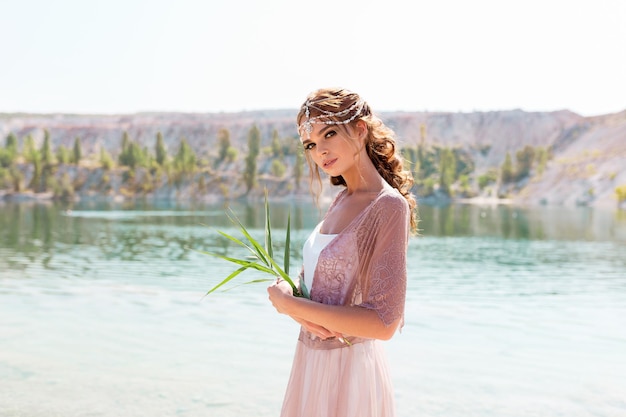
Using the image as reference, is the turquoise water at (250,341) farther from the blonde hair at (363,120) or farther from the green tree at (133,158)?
the green tree at (133,158)

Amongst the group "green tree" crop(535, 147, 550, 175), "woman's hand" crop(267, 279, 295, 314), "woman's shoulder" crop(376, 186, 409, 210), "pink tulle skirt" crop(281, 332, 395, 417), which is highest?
"green tree" crop(535, 147, 550, 175)

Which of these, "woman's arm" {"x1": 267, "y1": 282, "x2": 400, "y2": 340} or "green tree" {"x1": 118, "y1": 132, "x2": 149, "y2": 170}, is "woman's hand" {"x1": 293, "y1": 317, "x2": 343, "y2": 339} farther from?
"green tree" {"x1": 118, "y1": 132, "x2": 149, "y2": 170}

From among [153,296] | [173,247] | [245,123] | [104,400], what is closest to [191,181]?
[245,123]

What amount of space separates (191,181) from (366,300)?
101m

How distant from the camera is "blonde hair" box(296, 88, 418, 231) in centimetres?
214

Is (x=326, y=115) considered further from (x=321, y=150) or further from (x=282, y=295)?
(x=282, y=295)

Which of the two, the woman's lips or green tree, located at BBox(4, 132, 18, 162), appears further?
green tree, located at BBox(4, 132, 18, 162)

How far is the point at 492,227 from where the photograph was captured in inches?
1480

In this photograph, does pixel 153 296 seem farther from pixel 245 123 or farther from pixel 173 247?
pixel 245 123

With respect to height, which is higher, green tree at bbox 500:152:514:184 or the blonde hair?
green tree at bbox 500:152:514:184

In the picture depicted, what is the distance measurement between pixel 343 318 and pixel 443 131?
14074cm

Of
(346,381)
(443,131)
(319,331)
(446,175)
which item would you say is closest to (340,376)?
(346,381)

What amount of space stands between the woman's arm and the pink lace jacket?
2cm

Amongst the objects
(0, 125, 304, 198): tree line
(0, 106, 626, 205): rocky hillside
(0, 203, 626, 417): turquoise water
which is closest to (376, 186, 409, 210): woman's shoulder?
(0, 203, 626, 417): turquoise water
